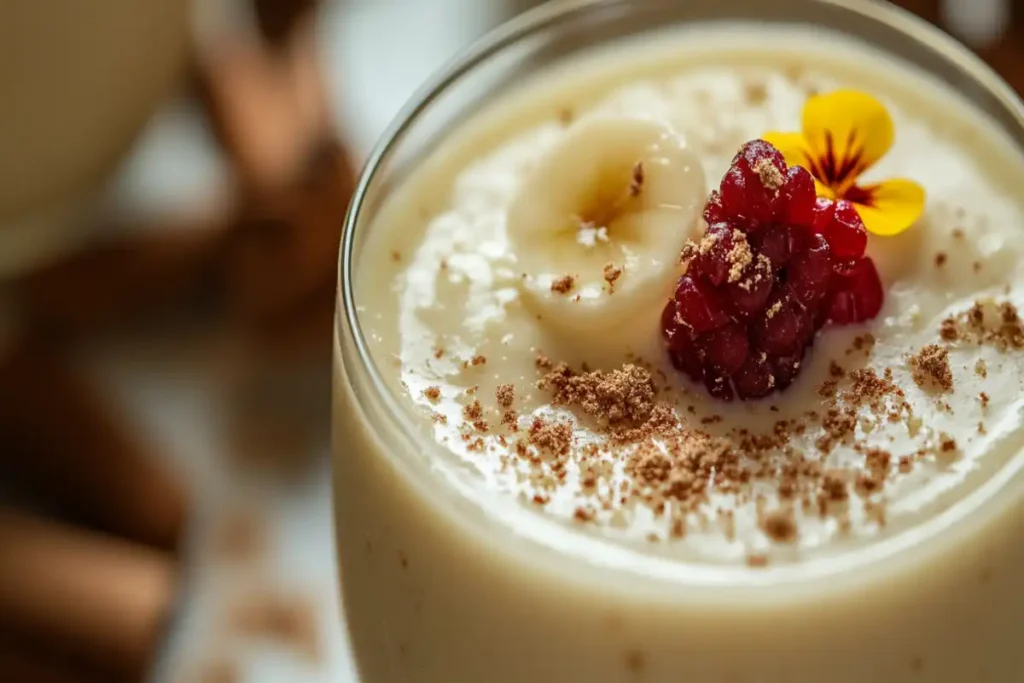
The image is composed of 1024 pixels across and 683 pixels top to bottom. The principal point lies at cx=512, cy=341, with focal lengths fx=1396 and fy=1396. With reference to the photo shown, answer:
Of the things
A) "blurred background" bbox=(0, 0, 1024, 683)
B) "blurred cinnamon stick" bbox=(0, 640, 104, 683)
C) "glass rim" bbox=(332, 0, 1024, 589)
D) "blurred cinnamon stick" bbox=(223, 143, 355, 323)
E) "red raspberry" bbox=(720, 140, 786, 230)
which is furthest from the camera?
"blurred cinnamon stick" bbox=(223, 143, 355, 323)

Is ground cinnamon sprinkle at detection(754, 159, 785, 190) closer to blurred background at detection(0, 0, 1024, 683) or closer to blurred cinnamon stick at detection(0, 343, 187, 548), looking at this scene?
blurred background at detection(0, 0, 1024, 683)

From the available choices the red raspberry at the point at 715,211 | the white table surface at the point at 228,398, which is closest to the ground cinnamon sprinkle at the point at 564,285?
the red raspberry at the point at 715,211

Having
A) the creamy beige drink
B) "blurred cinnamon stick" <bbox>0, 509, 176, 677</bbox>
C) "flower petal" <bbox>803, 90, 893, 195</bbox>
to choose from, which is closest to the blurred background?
"blurred cinnamon stick" <bbox>0, 509, 176, 677</bbox>

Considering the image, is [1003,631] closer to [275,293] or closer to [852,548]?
[852,548]

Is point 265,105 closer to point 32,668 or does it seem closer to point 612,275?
point 32,668

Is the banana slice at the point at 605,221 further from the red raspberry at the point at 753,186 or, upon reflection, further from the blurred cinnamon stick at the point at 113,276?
the blurred cinnamon stick at the point at 113,276

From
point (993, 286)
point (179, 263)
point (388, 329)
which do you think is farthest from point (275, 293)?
point (993, 286)

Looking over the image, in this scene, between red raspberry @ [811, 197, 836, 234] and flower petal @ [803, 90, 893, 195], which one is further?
flower petal @ [803, 90, 893, 195]
